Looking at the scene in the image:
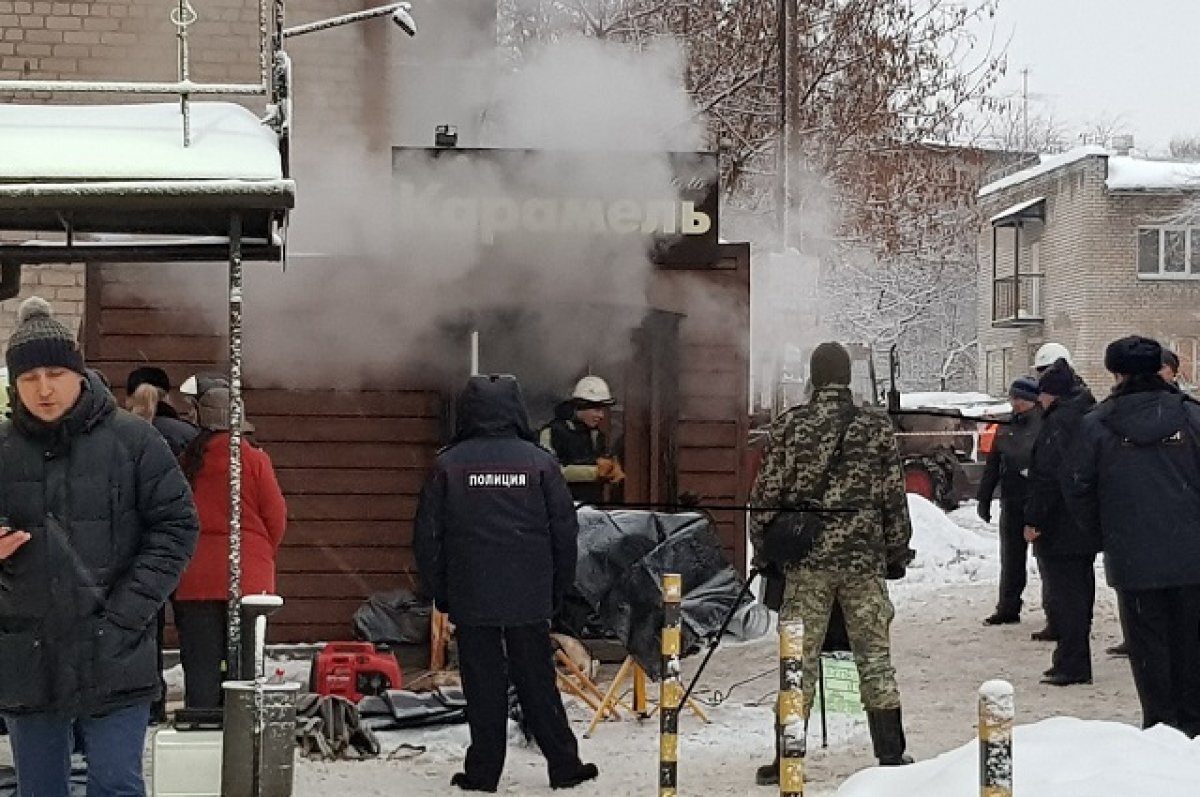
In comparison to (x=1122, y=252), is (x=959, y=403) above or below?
below

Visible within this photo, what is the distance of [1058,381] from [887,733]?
3.70 m

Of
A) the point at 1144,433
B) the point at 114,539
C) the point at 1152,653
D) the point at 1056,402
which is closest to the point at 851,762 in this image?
the point at 1152,653

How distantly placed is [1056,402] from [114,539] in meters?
6.60

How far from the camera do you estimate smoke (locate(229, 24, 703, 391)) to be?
10852mm

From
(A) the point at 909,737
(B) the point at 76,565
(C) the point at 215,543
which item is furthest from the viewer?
(A) the point at 909,737

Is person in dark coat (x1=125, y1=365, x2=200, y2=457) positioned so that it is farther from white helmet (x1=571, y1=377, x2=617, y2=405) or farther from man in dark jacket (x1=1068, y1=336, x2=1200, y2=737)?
man in dark jacket (x1=1068, y1=336, x2=1200, y2=737)

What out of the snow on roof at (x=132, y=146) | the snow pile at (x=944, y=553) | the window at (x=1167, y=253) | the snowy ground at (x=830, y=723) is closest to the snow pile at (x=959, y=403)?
the snow pile at (x=944, y=553)

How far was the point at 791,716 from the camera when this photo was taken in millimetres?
5270

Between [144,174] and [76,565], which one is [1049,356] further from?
[76,565]

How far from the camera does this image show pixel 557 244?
10953 millimetres

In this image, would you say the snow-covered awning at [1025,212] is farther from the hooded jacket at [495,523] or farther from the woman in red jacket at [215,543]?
the woman in red jacket at [215,543]

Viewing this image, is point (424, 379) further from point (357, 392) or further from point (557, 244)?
point (557, 244)

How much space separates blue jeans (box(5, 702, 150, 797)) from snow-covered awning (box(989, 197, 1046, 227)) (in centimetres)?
3987

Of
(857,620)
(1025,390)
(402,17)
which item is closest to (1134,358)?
(857,620)
